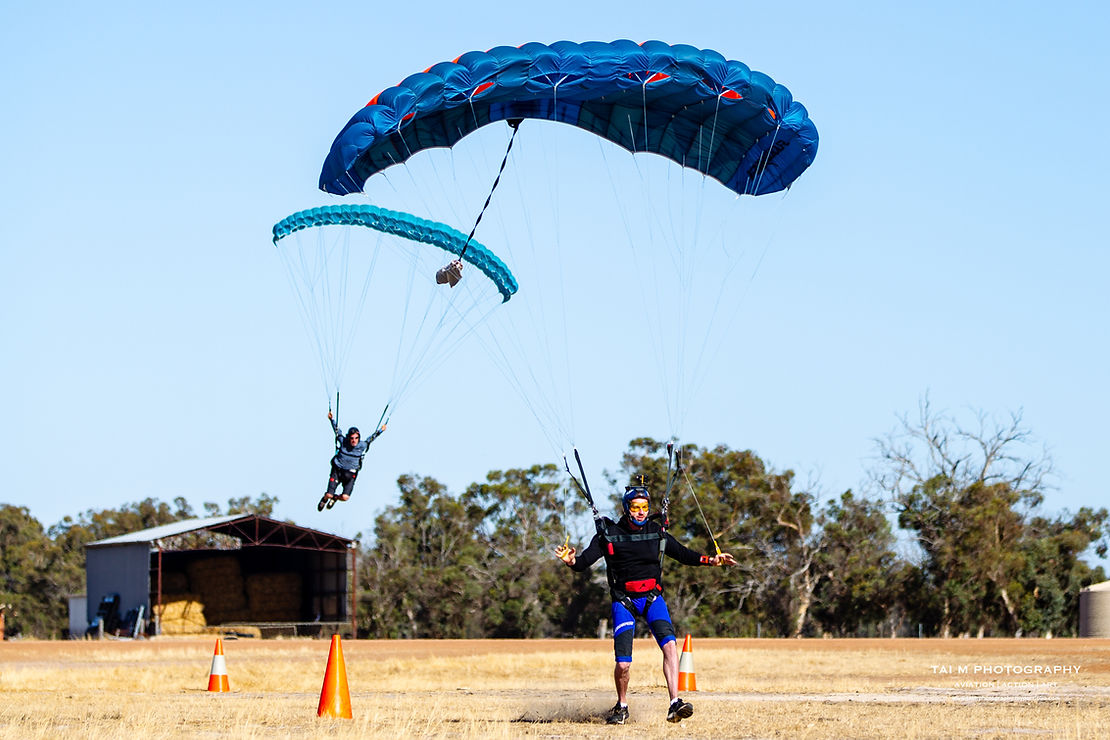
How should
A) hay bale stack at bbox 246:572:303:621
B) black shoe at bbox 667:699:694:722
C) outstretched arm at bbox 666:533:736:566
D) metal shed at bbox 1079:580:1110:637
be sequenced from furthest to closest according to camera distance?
hay bale stack at bbox 246:572:303:621
metal shed at bbox 1079:580:1110:637
outstretched arm at bbox 666:533:736:566
black shoe at bbox 667:699:694:722

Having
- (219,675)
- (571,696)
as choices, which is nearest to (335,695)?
(571,696)

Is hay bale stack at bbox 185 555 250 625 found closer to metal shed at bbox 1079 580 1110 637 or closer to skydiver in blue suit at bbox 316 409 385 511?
metal shed at bbox 1079 580 1110 637

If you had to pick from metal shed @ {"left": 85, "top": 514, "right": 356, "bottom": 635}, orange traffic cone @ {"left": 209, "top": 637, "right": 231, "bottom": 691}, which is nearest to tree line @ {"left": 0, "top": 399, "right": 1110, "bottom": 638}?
metal shed @ {"left": 85, "top": 514, "right": 356, "bottom": 635}

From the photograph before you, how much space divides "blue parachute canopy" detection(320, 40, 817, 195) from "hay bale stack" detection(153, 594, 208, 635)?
29.2 metres

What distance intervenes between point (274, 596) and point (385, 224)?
29.0 meters

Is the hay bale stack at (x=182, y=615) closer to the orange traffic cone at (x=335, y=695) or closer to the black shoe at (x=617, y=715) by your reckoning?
the orange traffic cone at (x=335, y=695)

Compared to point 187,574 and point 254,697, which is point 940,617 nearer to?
point 187,574

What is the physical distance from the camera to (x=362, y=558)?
58.3m

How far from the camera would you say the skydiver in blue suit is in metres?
17.4

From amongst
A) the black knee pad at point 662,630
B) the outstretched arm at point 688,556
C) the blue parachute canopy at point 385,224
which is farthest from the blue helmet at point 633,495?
the blue parachute canopy at point 385,224

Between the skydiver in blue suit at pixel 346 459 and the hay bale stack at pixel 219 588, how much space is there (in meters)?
28.7

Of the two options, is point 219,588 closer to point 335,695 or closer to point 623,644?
point 335,695

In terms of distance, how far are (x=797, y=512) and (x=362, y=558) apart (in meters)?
19.9

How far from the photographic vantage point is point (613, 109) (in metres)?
16.2
